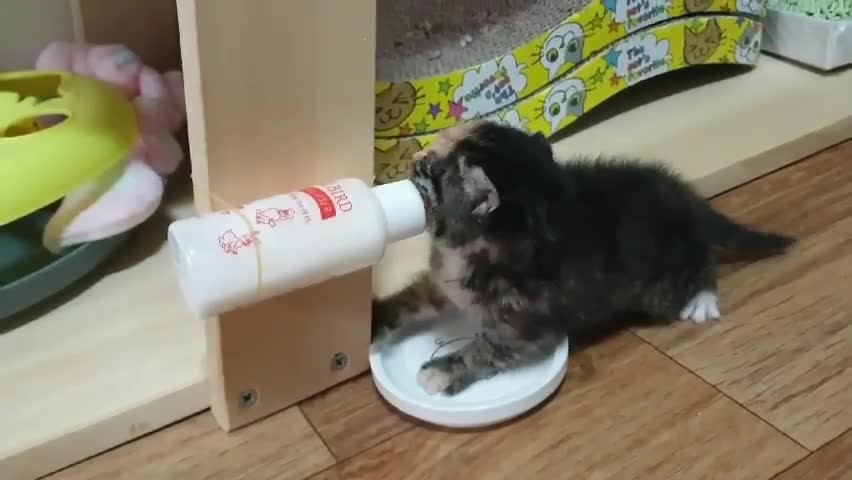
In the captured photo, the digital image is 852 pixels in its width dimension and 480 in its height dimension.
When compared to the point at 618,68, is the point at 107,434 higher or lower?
lower

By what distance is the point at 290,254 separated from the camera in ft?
2.34

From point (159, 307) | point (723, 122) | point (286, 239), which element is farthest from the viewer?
point (723, 122)

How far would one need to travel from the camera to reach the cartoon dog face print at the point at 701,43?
129 cm

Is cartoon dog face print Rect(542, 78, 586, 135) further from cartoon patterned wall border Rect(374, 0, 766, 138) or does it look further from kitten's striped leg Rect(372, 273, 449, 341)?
kitten's striped leg Rect(372, 273, 449, 341)

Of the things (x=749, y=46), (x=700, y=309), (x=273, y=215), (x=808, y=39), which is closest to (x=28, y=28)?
(x=273, y=215)

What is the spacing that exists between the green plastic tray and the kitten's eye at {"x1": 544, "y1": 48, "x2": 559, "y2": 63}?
1.70 ft

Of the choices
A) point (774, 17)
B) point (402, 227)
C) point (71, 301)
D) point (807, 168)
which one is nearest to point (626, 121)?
point (807, 168)

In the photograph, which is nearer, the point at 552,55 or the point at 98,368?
the point at 98,368

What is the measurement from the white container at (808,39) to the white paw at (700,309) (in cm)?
59

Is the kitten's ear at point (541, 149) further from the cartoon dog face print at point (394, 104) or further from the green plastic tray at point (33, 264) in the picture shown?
the green plastic tray at point (33, 264)

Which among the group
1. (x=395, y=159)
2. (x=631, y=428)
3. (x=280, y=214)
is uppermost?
(x=280, y=214)

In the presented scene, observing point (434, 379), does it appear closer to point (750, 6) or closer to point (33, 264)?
point (33, 264)

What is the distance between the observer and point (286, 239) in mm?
711

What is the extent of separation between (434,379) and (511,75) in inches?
16.5
